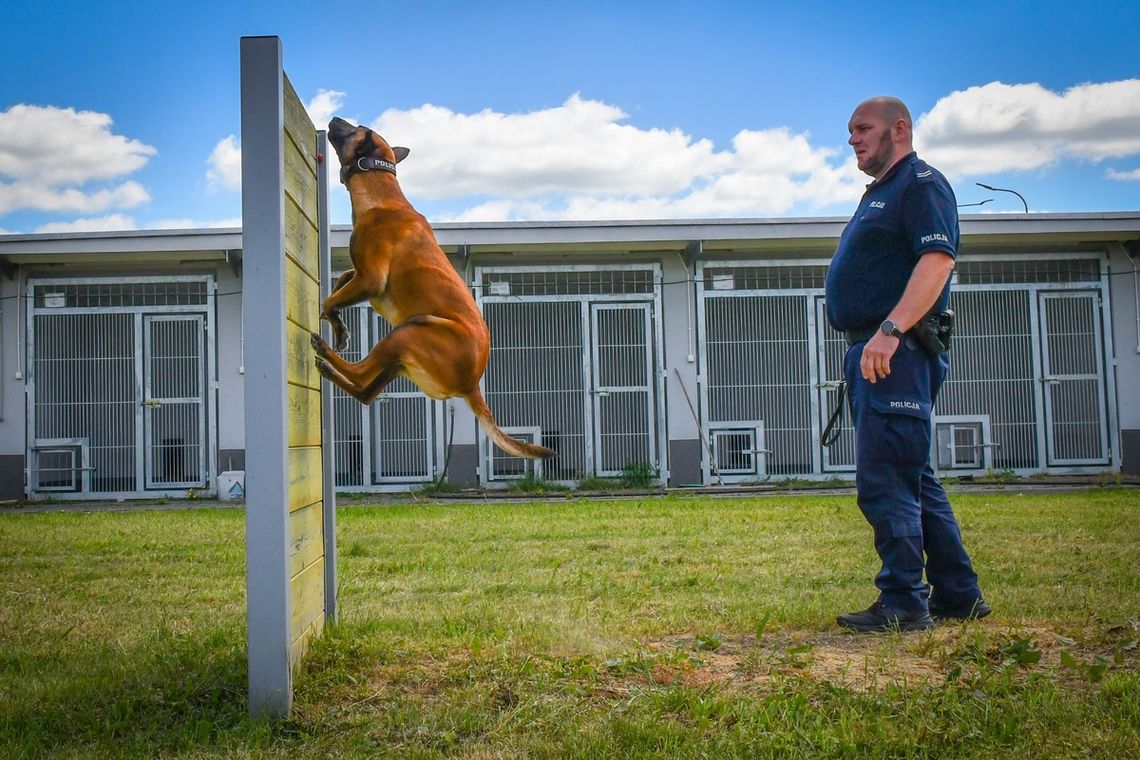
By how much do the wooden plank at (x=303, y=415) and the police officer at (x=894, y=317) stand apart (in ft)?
6.32

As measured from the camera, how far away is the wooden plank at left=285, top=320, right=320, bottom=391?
285cm

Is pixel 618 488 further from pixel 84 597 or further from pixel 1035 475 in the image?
pixel 84 597

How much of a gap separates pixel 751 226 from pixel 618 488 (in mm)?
3937

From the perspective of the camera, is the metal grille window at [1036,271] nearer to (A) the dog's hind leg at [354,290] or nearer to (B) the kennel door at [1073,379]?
(B) the kennel door at [1073,379]

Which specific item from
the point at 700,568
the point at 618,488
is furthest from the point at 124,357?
the point at 700,568

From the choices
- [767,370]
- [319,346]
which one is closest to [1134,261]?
[767,370]

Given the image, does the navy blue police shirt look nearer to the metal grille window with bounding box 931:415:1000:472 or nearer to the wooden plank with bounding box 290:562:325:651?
the wooden plank with bounding box 290:562:325:651

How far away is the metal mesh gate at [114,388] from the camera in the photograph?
43.6 ft

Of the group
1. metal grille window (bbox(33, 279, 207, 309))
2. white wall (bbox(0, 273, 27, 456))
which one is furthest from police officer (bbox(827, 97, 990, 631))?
white wall (bbox(0, 273, 27, 456))

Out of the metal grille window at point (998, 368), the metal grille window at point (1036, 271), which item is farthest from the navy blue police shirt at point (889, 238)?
the metal grille window at point (1036, 271)

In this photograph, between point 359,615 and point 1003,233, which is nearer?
point 359,615

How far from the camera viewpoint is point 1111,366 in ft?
44.7

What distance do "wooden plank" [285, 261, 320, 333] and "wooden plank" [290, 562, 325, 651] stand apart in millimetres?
804

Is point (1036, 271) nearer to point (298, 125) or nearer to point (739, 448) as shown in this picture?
point (739, 448)
